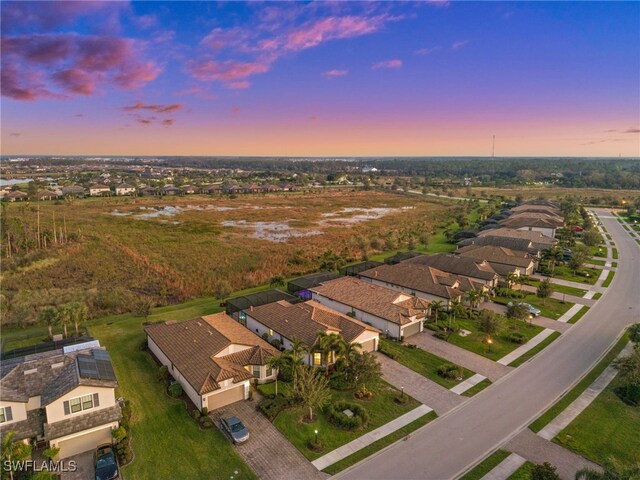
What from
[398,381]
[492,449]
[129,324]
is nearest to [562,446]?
[492,449]

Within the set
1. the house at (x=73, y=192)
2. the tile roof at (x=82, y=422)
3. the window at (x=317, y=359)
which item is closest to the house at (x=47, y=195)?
the house at (x=73, y=192)

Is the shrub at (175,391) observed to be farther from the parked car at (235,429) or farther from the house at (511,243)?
the house at (511,243)

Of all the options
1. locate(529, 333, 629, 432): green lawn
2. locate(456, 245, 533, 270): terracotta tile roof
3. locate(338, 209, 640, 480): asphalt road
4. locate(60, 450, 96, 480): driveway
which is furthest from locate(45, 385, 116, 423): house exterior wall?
locate(456, 245, 533, 270): terracotta tile roof

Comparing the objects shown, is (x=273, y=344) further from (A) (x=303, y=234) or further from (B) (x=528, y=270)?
(A) (x=303, y=234)

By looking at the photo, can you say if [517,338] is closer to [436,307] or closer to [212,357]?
[436,307]

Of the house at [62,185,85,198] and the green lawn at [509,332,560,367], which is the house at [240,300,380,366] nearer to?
the green lawn at [509,332,560,367]
